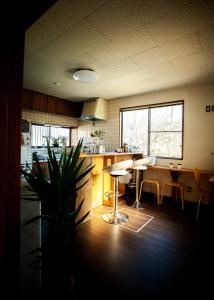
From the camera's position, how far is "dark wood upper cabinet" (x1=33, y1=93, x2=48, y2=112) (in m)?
4.40

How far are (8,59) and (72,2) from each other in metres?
1.08

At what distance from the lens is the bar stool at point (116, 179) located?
8.57 feet

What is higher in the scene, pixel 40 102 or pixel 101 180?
pixel 40 102

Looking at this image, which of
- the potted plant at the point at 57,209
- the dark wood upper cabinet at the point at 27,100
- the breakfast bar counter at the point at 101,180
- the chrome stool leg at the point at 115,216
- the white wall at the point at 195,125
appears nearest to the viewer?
the potted plant at the point at 57,209

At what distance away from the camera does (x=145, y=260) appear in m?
1.87

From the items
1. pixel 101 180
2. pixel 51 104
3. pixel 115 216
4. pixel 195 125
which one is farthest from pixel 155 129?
pixel 51 104

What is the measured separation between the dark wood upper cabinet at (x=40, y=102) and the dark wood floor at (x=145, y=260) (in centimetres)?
326

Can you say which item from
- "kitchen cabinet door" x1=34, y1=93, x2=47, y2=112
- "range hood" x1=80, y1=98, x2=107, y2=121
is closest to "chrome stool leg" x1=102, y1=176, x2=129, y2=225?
"range hood" x1=80, y1=98, x2=107, y2=121

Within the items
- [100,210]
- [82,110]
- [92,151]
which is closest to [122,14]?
[92,151]

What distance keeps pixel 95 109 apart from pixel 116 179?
2.60 meters

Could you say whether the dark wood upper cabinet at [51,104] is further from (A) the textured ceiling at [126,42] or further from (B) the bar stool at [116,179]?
(B) the bar stool at [116,179]

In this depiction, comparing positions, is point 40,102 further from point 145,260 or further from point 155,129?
point 145,260

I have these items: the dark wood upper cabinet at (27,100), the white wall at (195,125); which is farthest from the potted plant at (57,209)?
the dark wood upper cabinet at (27,100)

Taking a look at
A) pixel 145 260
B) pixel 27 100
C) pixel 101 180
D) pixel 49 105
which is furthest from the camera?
pixel 49 105
